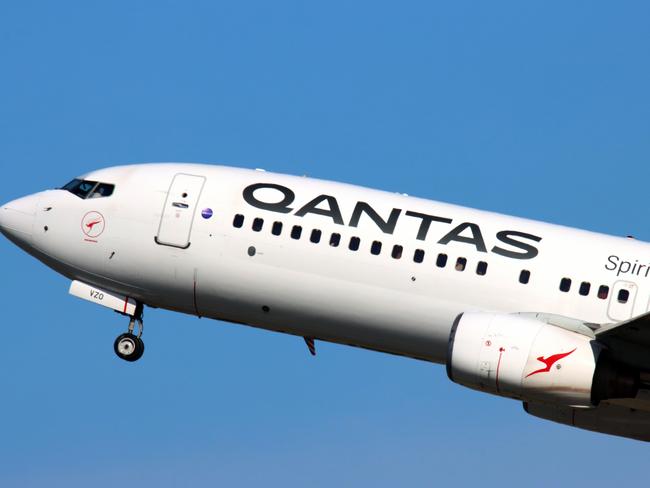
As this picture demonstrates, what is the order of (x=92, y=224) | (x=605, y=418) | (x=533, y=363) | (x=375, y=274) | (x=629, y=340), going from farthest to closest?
(x=605, y=418) → (x=92, y=224) → (x=375, y=274) → (x=629, y=340) → (x=533, y=363)

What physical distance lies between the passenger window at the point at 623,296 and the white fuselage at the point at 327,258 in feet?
0.11

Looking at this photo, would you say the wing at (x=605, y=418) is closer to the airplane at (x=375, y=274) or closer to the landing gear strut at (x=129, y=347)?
the airplane at (x=375, y=274)

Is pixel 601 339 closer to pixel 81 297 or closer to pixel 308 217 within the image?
pixel 308 217

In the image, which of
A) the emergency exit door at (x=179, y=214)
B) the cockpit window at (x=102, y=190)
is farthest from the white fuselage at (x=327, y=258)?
the cockpit window at (x=102, y=190)

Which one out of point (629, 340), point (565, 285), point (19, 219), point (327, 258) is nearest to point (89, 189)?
point (19, 219)

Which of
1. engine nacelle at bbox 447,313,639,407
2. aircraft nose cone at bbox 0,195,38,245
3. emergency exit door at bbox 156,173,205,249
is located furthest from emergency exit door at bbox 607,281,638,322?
aircraft nose cone at bbox 0,195,38,245

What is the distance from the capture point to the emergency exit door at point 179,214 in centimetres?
4059

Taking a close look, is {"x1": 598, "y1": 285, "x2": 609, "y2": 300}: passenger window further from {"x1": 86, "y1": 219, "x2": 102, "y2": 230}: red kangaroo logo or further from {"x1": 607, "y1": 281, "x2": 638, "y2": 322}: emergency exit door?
{"x1": 86, "y1": 219, "x2": 102, "y2": 230}: red kangaroo logo

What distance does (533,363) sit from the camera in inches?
1446

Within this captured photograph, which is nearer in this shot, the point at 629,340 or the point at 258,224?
the point at 629,340

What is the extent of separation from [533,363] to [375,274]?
15.5 feet

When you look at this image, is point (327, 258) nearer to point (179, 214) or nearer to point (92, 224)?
point (179, 214)

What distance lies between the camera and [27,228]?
42375mm

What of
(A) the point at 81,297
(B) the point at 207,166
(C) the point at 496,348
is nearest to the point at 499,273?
(C) the point at 496,348
